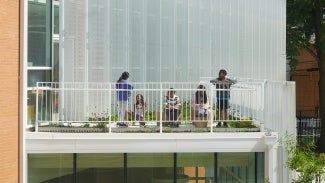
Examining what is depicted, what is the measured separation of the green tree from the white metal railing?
50.4 ft

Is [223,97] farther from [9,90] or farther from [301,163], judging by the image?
[9,90]

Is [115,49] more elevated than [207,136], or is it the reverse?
[115,49]

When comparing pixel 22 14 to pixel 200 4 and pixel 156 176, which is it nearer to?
pixel 156 176

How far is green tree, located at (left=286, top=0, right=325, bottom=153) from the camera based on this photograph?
110ft

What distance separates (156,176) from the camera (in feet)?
56.6

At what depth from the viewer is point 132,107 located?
18.0 meters

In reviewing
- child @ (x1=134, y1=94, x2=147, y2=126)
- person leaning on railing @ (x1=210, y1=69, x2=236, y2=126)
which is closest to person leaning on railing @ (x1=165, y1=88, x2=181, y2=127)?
child @ (x1=134, y1=94, x2=147, y2=126)

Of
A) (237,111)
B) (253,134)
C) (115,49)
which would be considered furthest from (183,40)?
(253,134)

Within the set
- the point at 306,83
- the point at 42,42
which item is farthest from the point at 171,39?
the point at 306,83

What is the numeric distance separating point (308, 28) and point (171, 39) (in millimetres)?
15625

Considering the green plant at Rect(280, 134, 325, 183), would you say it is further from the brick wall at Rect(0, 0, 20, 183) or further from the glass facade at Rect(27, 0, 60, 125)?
the glass facade at Rect(27, 0, 60, 125)

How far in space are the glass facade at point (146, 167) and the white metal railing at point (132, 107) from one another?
0.79m

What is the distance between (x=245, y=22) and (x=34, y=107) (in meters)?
9.08

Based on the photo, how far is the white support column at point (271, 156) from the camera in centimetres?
1650
